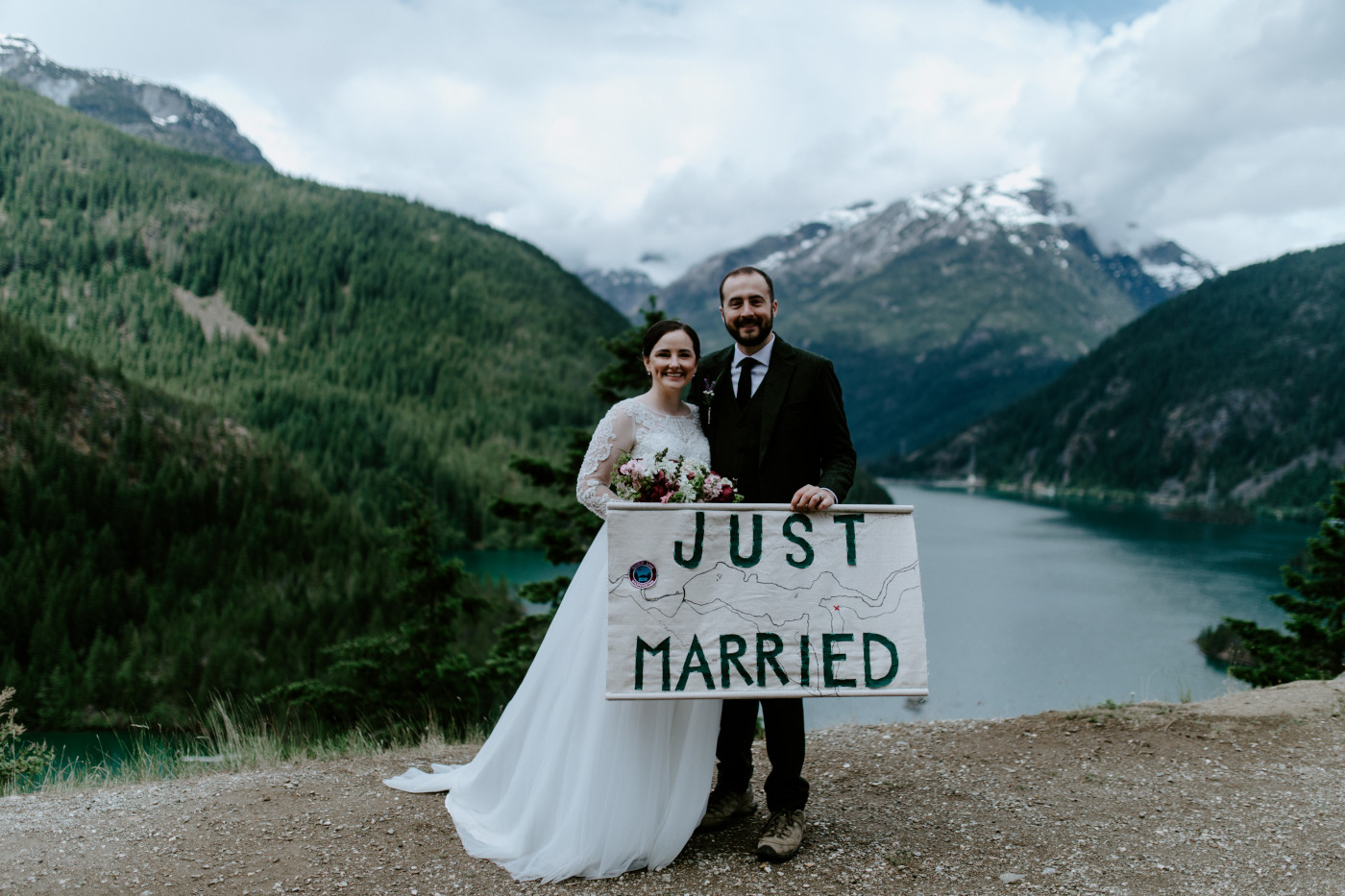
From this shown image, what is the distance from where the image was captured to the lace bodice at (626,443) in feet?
12.9

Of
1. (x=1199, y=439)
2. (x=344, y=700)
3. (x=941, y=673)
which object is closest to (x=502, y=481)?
(x=941, y=673)

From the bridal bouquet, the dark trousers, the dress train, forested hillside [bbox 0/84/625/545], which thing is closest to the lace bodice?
the bridal bouquet

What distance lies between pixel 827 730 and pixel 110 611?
2406 inches

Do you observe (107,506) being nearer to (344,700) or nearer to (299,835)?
(344,700)

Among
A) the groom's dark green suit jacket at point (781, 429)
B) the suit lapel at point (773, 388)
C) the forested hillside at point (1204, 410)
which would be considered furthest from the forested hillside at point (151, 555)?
the forested hillside at point (1204, 410)

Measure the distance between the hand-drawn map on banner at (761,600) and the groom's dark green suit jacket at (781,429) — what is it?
0.26m

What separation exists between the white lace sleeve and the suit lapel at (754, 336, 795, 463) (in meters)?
0.61

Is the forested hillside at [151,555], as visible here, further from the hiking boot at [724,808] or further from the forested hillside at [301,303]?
the hiking boot at [724,808]

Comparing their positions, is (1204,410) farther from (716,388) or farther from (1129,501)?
(716,388)

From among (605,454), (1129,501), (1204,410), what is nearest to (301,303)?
(1129,501)

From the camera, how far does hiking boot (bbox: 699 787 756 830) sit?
4.36 m

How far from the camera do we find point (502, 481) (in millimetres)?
103750

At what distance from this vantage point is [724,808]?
4402 millimetres

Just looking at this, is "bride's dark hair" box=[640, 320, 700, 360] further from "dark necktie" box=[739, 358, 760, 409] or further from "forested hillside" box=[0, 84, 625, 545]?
"forested hillside" box=[0, 84, 625, 545]
